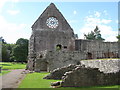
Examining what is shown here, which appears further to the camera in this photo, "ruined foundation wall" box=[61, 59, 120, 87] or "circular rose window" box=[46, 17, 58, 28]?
"circular rose window" box=[46, 17, 58, 28]

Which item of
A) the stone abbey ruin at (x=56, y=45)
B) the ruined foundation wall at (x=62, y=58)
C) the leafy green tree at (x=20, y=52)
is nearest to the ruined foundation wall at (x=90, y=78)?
the stone abbey ruin at (x=56, y=45)

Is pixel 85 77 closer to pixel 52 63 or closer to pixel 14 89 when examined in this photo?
pixel 14 89

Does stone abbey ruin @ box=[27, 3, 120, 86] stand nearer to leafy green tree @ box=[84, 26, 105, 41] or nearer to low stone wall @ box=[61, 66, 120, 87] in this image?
low stone wall @ box=[61, 66, 120, 87]

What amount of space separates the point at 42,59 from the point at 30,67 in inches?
148

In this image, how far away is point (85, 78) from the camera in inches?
440

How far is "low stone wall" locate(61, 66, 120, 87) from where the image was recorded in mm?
10991

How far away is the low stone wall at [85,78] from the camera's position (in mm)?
10991

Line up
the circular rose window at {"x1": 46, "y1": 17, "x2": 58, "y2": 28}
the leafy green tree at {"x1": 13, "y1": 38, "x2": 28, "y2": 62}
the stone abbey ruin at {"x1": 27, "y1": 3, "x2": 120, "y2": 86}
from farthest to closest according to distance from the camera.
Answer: the leafy green tree at {"x1": 13, "y1": 38, "x2": 28, "y2": 62} → the circular rose window at {"x1": 46, "y1": 17, "x2": 58, "y2": 28} → the stone abbey ruin at {"x1": 27, "y1": 3, "x2": 120, "y2": 86}

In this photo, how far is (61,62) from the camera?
23.5m

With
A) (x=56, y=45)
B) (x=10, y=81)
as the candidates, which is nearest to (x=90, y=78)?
(x=10, y=81)

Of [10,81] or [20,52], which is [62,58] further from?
[20,52]

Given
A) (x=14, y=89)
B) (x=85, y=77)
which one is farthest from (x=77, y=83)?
(x=14, y=89)

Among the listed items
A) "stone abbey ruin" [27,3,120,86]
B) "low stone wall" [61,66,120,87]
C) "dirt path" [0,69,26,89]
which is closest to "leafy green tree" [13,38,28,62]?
"stone abbey ruin" [27,3,120,86]

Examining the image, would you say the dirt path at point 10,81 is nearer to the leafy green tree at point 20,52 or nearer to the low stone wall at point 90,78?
the low stone wall at point 90,78
